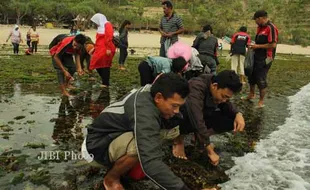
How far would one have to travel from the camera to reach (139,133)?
2.72 metres

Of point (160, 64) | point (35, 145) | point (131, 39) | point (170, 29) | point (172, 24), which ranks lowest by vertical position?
point (131, 39)

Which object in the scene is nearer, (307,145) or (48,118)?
(307,145)

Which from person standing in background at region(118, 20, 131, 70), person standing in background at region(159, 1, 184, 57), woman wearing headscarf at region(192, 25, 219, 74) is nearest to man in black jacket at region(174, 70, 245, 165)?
woman wearing headscarf at region(192, 25, 219, 74)

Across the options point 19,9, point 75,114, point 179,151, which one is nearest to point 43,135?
point 75,114

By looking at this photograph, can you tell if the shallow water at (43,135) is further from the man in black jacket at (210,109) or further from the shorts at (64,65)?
the man in black jacket at (210,109)

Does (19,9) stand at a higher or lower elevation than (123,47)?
higher

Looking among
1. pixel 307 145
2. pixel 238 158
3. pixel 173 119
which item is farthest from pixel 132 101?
pixel 307 145

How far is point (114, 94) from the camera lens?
8.16 m

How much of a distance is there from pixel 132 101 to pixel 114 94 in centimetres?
529

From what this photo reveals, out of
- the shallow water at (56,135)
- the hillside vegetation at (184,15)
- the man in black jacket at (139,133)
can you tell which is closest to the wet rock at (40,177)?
the shallow water at (56,135)

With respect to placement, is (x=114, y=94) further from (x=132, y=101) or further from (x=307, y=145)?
(x=132, y=101)

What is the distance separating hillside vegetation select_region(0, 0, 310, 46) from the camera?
174 ft

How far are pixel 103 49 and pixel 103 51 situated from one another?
0.05m

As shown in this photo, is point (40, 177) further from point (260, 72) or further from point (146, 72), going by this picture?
point (260, 72)
